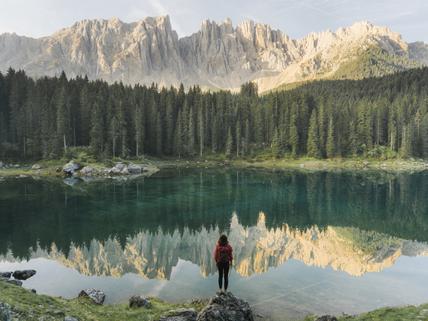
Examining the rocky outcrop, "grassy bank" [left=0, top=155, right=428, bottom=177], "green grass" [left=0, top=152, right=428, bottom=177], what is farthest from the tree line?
the rocky outcrop

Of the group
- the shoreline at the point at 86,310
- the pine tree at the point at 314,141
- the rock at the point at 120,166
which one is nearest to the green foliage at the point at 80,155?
the rock at the point at 120,166

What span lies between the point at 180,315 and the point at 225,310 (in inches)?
135

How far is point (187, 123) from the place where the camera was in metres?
148

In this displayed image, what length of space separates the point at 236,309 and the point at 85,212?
43907 mm

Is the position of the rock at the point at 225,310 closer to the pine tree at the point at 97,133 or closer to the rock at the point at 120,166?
the rock at the point at 120,166

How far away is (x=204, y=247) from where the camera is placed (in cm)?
4028

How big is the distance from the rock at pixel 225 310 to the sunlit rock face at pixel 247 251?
46.5 ft

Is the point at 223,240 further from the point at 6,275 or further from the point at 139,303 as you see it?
the point at 6,275

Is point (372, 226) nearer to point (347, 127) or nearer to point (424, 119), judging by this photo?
point (347, 127)

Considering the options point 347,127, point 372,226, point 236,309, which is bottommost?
point 372,226

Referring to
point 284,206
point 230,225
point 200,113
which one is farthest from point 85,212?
point 200,113

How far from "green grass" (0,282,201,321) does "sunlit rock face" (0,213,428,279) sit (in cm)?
941

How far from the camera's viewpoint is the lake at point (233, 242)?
2784 centimetres

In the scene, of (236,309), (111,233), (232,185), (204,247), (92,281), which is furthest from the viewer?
(232,185)
